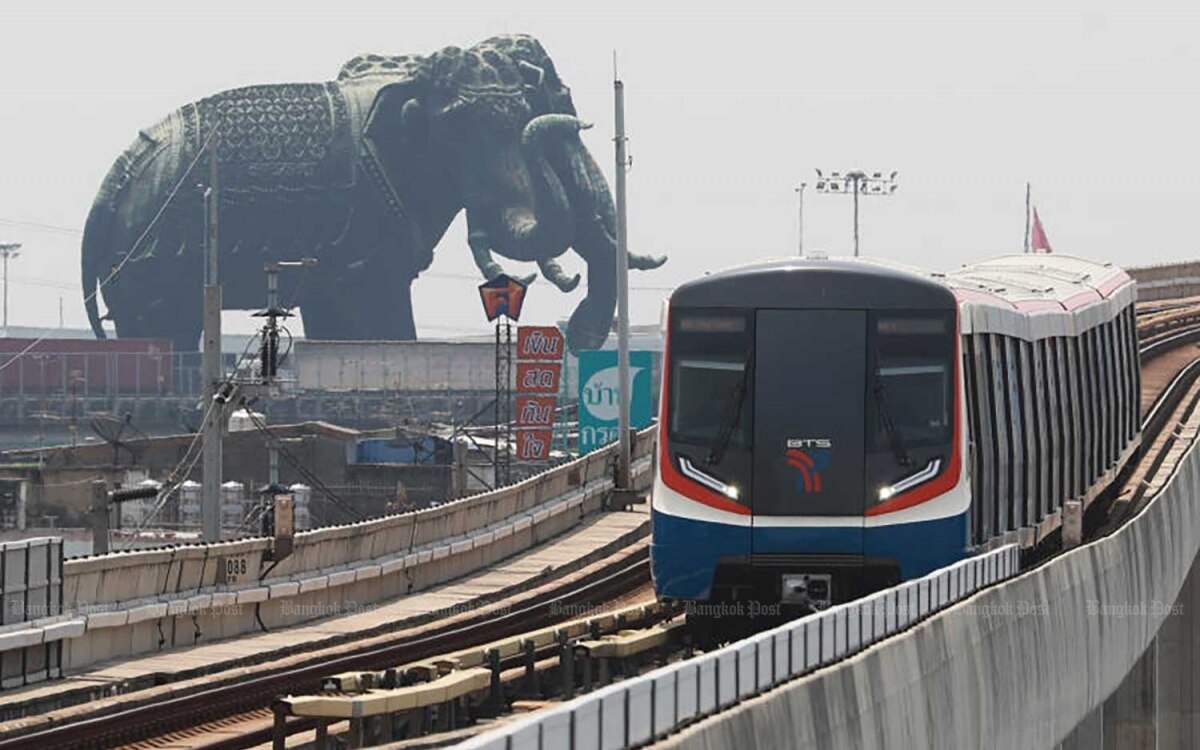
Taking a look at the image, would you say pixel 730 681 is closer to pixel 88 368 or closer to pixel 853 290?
pixel 853 290

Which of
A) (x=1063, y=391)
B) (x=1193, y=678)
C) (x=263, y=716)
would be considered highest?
(x=1063, y=391)

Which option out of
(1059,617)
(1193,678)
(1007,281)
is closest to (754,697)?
(1059,617)

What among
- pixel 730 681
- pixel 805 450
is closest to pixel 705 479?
pixel 805 450

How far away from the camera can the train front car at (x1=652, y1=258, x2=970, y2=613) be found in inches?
913

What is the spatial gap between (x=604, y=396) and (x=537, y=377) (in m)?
2.55

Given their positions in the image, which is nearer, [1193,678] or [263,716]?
[263,716]

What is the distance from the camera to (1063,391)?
32000mm

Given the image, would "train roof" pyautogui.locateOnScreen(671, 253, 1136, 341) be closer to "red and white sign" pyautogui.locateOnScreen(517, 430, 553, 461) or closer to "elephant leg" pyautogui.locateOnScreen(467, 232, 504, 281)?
"red and white sign" pyautogui.locateOnScreen(517, 430, 553, 461)

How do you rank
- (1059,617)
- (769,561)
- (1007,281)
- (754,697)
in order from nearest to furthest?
(754,697) < (769,561) < (1059,617) < (1007,281)

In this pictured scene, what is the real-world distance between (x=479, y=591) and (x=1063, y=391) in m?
9.34

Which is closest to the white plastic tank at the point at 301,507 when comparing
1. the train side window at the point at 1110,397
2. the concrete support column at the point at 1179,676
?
the concrete support column at the point at 1179,676

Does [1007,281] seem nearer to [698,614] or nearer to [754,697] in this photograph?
[698,614]

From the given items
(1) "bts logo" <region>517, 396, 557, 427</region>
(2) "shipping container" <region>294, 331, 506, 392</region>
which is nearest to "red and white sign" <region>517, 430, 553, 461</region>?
A: (1) "bts logo" <region>517, 396, 557, 427</region>

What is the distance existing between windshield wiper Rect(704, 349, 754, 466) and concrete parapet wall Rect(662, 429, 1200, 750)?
2.79 m
